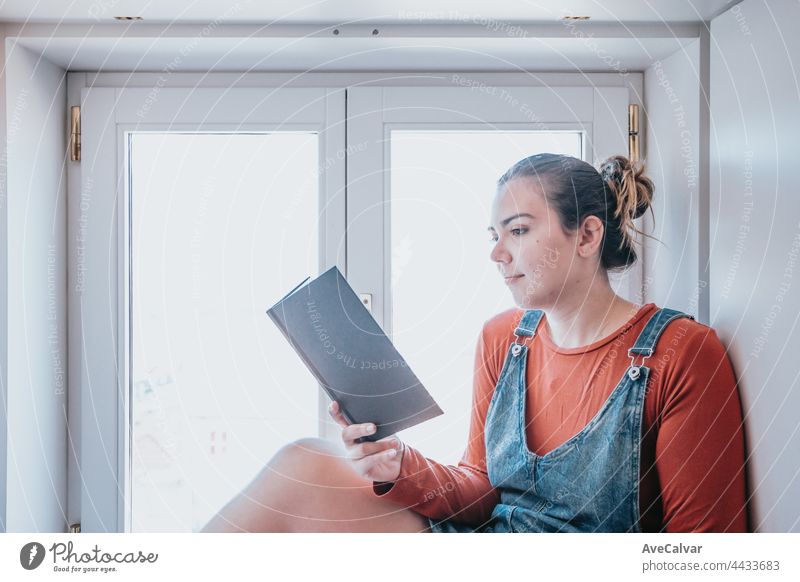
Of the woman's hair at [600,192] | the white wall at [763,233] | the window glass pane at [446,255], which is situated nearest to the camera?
the white wall at [763,233]

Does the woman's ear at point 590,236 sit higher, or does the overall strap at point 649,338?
the woman's ear at point 590,236

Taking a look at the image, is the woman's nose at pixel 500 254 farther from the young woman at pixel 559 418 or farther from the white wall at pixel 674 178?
the white wall at pixel 674 178

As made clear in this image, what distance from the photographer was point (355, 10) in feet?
2.42

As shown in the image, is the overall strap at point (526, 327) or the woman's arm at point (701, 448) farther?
the overall strap at point (526, 327)

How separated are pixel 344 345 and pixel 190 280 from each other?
0.94ft

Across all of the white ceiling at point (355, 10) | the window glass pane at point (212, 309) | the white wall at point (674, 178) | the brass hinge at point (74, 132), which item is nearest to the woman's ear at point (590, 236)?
the white wall at point (674, 178)

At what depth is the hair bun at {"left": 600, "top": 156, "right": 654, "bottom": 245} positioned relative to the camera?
0.77 meters

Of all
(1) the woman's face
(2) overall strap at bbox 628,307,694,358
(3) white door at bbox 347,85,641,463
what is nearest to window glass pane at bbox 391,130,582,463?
(3) white door at bbox 347,85,641,463

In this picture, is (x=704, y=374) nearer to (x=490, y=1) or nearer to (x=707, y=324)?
(x=707, y=324)

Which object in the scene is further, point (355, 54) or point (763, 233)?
point (355, 54)

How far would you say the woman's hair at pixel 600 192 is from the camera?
76cm

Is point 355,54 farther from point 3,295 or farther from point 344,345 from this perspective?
point 3,295

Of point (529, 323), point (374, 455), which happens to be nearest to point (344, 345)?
point (374, 455)

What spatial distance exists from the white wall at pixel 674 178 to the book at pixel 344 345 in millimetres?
326
